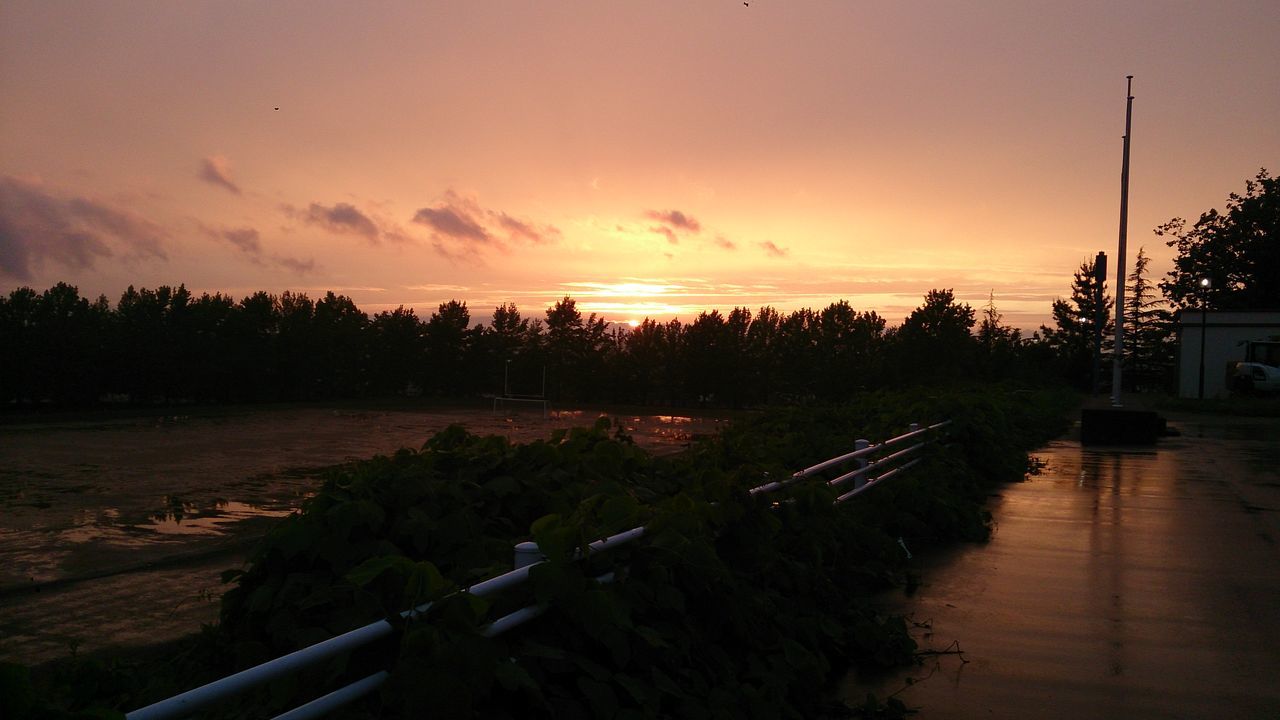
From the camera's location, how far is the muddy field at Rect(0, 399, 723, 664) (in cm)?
748

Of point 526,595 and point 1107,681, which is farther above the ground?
point 526,595

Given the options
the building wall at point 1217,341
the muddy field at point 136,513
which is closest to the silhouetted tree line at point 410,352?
the building wall at point 1217,341

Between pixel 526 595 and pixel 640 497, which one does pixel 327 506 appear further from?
pixel 640 497

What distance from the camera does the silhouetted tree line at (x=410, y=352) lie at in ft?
161

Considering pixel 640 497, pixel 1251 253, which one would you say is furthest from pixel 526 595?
pixel 1251 253

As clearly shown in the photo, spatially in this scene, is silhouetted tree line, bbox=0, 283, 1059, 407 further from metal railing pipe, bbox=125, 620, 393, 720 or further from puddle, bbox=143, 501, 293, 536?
metal railing pipe, bbox=125, 620, 393, 720

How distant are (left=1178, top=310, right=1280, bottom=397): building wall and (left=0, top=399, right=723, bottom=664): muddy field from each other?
110ft

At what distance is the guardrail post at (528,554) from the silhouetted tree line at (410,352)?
41.2 meters

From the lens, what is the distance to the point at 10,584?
8594 millimetres

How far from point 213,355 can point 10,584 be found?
49686 mm

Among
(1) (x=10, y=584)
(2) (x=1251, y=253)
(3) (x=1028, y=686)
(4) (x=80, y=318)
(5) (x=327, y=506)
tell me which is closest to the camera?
(5) (x=327, y=506)

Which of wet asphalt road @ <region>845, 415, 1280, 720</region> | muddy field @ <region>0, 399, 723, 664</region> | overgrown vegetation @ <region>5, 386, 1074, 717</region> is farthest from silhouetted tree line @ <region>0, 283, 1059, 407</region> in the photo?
overgrown vegetation @ <region>5, 386, 1074, 717</region>

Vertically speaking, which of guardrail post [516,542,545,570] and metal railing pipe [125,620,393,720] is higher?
guardrail post [516,542,545,570]

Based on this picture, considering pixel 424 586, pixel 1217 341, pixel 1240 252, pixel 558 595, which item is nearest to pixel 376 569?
pixel 424 586
